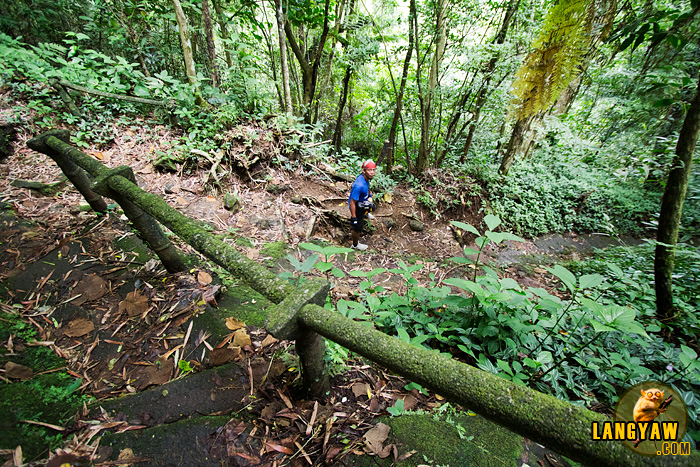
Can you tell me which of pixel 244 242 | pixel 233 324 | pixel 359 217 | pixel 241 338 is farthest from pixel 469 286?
pixel 359 217

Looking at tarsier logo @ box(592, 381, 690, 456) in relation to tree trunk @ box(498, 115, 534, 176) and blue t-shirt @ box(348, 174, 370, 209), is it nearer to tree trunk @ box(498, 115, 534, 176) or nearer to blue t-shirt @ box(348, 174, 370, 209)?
blue t-shirt @ box(348, 174, 370, 209)

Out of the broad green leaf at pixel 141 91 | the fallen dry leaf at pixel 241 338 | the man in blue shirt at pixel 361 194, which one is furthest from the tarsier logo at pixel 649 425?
the broad green leaf at pixel 141 91

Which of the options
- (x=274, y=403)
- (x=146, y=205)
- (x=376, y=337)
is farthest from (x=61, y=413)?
(x=376, y=337)

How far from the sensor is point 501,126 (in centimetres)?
881

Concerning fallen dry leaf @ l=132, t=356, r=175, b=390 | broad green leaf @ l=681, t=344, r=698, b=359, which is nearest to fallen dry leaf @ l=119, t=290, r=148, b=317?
fallen dry leaf @ l=132, t=356, r=175, b=390

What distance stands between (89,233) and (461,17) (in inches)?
318

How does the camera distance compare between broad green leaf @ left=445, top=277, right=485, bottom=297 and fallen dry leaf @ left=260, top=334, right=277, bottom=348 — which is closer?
broad green leaf @ left=445, top=277, right=485, bottom=297

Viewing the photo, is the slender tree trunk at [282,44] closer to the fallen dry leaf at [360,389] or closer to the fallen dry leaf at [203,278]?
the fallen dry leaf at [203,278]

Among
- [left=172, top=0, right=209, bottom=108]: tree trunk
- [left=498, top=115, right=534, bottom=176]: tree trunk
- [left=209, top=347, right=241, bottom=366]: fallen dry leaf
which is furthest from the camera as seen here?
[left=498, top=115, right=534, bottom=176]: tree trunk

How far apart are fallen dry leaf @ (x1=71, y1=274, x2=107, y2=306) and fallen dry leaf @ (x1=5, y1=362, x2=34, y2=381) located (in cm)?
66

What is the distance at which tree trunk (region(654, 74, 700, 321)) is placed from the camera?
226 cm

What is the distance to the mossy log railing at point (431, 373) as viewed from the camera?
0.65 m

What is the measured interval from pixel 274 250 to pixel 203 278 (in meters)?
1.17

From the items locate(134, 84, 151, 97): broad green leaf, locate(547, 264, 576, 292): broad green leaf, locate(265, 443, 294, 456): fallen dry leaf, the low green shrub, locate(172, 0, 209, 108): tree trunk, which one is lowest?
the low green shrub
